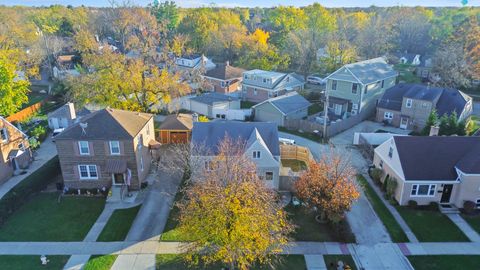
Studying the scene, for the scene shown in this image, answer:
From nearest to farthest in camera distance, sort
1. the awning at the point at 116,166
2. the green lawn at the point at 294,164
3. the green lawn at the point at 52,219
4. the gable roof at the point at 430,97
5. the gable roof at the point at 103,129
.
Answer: the green lawn at the point at 52,219
the gable roof at the point at 103,129
the awning at the point at 116,166
the green lawn at the point at 294,164
the gable roof at the point at 430,97

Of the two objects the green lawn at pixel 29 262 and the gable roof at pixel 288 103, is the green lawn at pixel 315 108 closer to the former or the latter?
the gable roof at pixel 288 103

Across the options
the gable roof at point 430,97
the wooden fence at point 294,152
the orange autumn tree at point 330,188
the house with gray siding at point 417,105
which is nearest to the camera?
the orange autumn tree at point 330,188

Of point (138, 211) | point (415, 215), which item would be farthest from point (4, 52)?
point (415, 215)

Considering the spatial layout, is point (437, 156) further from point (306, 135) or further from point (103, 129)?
point (103, 129)

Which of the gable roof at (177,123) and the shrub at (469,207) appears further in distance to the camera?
the gable roof at (177,123)

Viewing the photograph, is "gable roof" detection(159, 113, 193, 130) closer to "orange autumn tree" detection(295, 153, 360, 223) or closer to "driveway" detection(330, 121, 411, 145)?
"driveway" detection(330, 121, 411, 145)

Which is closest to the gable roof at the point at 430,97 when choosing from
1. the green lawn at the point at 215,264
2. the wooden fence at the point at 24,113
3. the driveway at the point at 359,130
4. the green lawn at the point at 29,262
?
the driveway at the point at 359,130

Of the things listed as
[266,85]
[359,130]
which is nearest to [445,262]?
[359,130]
